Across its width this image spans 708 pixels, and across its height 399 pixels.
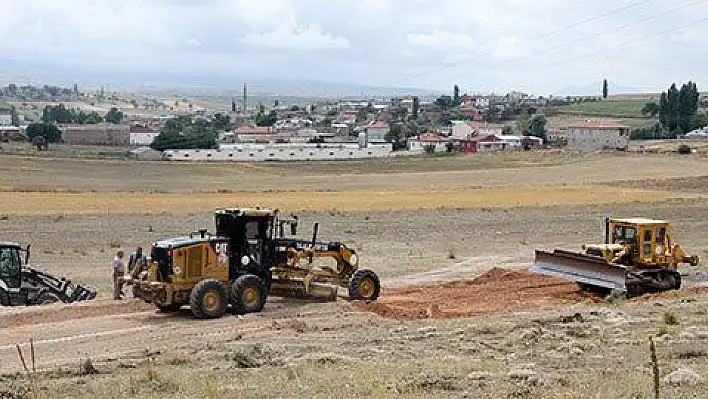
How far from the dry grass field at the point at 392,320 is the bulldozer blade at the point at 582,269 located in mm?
554

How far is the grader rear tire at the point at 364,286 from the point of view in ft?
79.4

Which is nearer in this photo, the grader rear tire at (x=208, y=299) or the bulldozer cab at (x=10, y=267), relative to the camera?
the grader rear tire at (x=208, y=299)

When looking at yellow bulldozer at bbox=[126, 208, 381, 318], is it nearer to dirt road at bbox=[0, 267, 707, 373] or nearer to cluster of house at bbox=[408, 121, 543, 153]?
dirt road at bbox=[0, 267, 707, 373]

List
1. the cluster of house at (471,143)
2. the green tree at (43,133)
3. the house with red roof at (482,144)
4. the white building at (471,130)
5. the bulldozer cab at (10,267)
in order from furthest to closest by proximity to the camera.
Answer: the white building at (471,130)
the house with red roof at (482,144)
the cluster of house at (471,143)
the green tree at (43,133)
the bulldozer cab at (10,267)

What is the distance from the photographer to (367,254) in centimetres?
3725

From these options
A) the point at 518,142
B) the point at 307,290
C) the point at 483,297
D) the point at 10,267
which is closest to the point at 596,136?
the point at 518,142

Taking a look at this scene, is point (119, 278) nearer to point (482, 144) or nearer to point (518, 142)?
point (482, 144)

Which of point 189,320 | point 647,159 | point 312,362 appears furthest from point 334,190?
point 312,362

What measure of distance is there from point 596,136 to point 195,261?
132365 millimetres

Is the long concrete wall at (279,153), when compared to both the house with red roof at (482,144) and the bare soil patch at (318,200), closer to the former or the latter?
the house with red roof at (482,144)

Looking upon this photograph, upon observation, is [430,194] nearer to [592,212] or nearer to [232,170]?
[592,212]

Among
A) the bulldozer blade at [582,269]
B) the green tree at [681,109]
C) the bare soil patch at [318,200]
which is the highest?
the green tree at [681,109]

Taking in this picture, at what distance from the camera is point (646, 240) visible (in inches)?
1049

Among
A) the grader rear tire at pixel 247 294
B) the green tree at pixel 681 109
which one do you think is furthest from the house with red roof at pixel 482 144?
the grader rear tire at pixel 247 294
